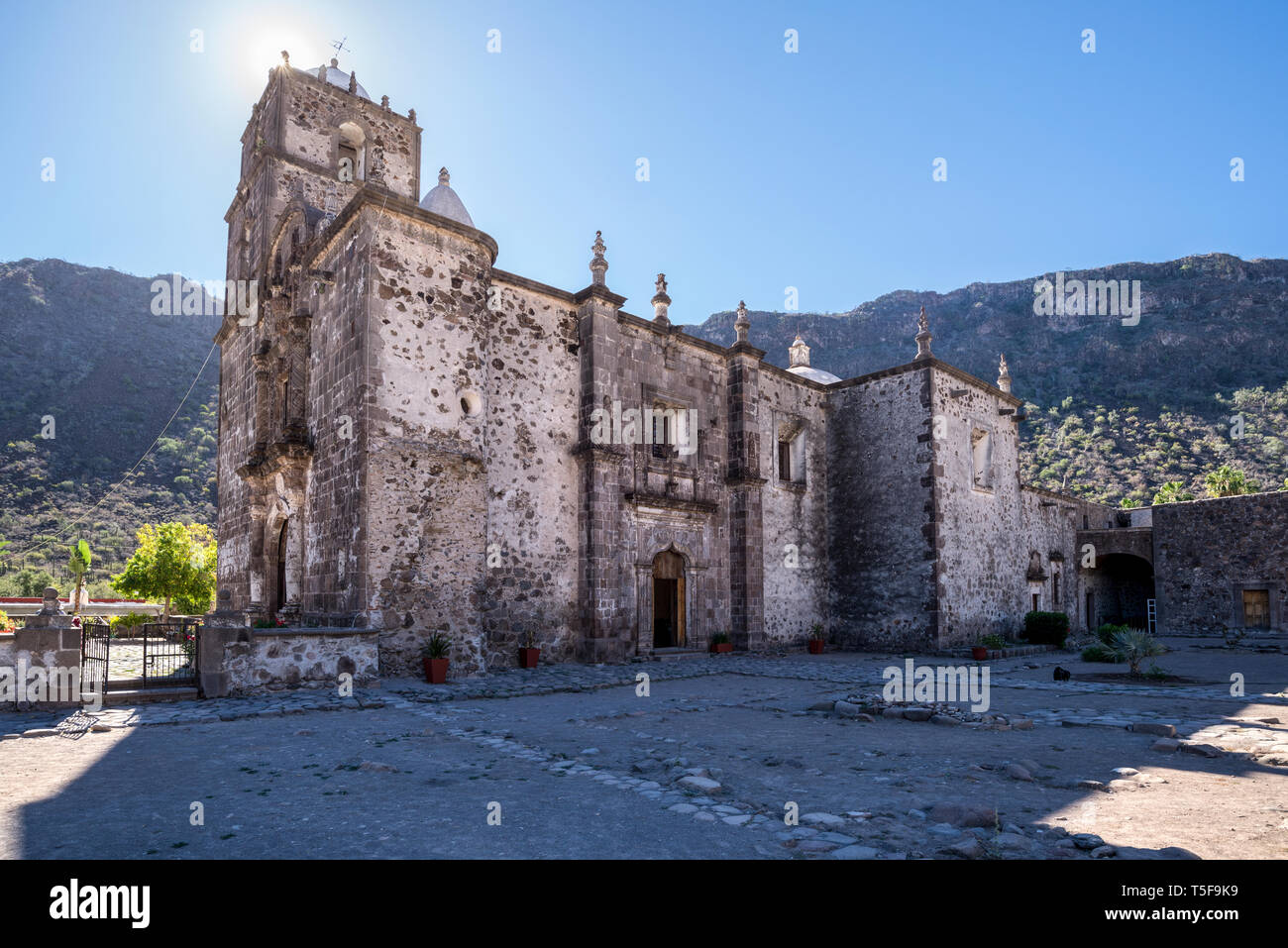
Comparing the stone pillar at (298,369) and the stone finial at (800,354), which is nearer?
the stone pillar at (298,369)

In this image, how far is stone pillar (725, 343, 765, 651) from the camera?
1853 cm

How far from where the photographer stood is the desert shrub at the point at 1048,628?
68.4 ft

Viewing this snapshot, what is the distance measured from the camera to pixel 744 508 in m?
18.8

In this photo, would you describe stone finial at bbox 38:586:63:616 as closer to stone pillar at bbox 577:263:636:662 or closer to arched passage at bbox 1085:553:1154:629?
stone pillar at bbox 577:263:636:662

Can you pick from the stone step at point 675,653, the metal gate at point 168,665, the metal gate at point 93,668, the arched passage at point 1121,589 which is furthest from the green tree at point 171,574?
the arched passage at point 1121,589

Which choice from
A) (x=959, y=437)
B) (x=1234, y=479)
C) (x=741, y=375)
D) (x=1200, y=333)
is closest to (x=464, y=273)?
(x=741, y=375)

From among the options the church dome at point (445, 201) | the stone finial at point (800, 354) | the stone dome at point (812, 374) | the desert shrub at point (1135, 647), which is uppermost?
the church dome at point (445, 201)

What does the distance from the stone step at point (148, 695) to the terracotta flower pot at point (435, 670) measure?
10.2ft

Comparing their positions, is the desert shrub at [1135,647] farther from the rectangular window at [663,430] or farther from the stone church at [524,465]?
the rectangular window at [663,430]

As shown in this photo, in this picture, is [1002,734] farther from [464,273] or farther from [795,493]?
[795,493]

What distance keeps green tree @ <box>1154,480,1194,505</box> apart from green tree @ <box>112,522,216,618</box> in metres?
40.1

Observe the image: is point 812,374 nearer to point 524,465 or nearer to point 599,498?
point 599,498

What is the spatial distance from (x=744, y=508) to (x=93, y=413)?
160 ft
